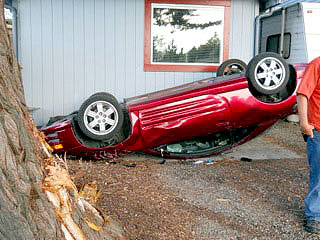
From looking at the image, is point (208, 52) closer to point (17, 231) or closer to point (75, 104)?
point (75, 104)

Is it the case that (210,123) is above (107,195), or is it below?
above

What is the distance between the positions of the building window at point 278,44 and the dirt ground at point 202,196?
14.4 feet

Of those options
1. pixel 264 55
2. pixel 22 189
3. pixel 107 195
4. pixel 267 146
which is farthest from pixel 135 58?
pixel 22 189

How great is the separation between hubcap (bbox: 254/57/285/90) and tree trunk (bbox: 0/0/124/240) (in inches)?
146

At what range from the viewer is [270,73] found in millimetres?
5703

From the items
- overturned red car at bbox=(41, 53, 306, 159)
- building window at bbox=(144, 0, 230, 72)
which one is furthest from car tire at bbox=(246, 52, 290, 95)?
building window at bbox=(144, 0, 230, 72)

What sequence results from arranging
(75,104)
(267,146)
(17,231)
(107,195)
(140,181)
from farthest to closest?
1. (75,104)
2. (267,146)
3. (140,181)
4. (107,195)
5. (17,231)

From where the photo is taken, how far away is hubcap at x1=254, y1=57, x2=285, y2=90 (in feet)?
18.7

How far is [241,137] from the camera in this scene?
6.77 meters

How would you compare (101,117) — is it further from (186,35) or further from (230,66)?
(186,35)

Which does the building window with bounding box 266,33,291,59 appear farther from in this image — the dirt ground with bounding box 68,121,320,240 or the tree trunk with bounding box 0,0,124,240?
the tree trunk with bounding box 0,0,124,240

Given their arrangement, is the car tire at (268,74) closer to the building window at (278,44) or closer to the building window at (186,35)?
the building window at (186,35)

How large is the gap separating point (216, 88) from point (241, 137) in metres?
1.23

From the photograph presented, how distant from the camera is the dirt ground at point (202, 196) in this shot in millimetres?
3684
